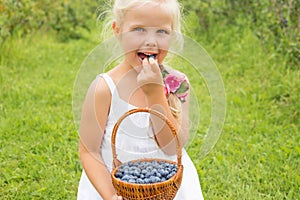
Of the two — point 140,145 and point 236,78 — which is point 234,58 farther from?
point 140,145

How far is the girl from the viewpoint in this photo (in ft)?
5.55

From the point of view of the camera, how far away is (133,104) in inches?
74.1

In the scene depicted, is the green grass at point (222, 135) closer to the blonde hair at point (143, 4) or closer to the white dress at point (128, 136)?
the white dress at point (128, 136)

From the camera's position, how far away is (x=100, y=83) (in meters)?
1.86

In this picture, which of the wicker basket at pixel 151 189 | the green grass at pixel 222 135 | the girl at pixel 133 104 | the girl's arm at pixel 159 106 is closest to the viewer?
the wicker basket at pixel 151 189

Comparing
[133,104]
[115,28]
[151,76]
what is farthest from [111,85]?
[151,76]

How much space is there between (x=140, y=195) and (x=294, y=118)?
259 centimetres

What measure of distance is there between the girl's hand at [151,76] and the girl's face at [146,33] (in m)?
0.07

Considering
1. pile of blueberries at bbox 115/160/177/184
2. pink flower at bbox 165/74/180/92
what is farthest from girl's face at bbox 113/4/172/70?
pile of blueberries at bbox 115/160/177/184

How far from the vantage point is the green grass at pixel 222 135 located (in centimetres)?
292

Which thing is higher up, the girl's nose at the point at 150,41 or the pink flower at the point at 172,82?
the girl's nose at the point at 150,41

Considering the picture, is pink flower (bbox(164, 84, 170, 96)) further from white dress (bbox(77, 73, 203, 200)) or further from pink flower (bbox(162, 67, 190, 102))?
white dress (bbox(77, 73, 203, 200))

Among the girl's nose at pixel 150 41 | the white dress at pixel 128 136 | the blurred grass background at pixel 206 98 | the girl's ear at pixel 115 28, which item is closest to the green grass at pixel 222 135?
the blurred grass background at pixel 206 98

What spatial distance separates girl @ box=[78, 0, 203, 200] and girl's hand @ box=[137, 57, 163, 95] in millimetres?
19
